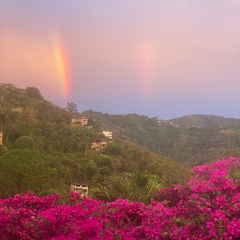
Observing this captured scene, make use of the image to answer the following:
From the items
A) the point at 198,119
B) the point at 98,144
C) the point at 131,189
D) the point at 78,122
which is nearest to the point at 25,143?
the point at 98,144

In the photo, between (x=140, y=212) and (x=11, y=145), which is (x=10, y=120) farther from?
(x=140, y=212)

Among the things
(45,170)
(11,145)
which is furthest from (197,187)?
(11,145)

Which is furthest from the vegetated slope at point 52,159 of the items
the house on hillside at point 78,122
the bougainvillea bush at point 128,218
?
the bougainvillea bush at point 128,218

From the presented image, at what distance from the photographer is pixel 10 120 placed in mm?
37094

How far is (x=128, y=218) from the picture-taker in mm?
4129

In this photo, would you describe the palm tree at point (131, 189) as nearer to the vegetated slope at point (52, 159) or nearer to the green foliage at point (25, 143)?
Result: the vegetated slope at point (52, 159)

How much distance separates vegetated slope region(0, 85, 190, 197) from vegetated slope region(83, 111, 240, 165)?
21196 mm

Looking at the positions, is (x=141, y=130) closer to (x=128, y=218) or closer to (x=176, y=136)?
(x=176, y=136)

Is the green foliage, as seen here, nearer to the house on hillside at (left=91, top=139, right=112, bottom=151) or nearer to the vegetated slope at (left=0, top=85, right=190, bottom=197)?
the vegetated slope at (left=0, top=85, right=190, bottom=197)

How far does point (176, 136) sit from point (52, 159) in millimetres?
52011

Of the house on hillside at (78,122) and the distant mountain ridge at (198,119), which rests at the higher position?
the distant mountain ridge at (198,119)

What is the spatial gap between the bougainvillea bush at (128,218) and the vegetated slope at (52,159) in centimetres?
1149

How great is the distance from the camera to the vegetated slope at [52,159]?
50.9 feet

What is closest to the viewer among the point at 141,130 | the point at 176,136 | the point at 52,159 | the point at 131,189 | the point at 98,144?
the point at 131,189
